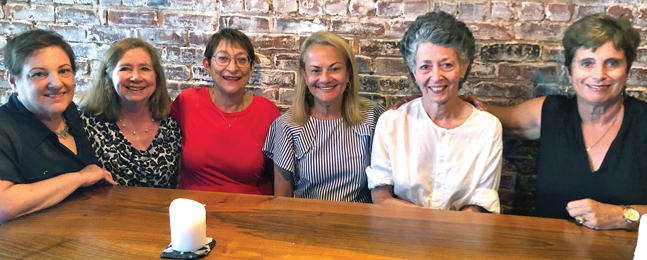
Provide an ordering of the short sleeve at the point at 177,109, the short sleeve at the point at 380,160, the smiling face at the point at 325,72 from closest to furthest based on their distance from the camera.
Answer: the short sleeve at the point at 380,160, the smiling face at the point at 325,72, the short sleeve at the point at 177,109

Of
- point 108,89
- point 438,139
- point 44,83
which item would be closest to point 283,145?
point 438,139

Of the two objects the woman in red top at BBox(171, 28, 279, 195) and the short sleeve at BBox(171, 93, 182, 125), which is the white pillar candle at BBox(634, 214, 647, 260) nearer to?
the woman in red top at BBox(171, 28, 279, 195)

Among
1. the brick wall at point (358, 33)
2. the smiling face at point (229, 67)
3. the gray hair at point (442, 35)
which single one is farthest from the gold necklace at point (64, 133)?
the gray hair at point (442, 35)

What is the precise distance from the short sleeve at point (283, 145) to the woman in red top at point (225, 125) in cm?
12

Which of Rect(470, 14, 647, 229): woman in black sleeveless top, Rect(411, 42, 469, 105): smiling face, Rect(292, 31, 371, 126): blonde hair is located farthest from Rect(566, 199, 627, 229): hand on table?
Rect(292, 31, 371, 126): blonde hair

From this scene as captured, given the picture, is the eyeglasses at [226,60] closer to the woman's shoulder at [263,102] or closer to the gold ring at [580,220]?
the woman's shoulder at [263,102]

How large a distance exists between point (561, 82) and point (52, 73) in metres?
2.22

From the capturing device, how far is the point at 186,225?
122 cm

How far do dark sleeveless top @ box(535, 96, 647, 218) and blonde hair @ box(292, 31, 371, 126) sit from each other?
813mm

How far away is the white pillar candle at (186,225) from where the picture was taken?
122 cm

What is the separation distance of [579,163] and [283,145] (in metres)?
1.26

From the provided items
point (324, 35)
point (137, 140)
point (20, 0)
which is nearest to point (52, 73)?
point (137, 140)

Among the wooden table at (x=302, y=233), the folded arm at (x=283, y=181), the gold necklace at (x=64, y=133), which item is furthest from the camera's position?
the folded arm at (x=283, y=181)

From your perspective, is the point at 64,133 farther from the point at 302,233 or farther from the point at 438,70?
the point at 438,70
